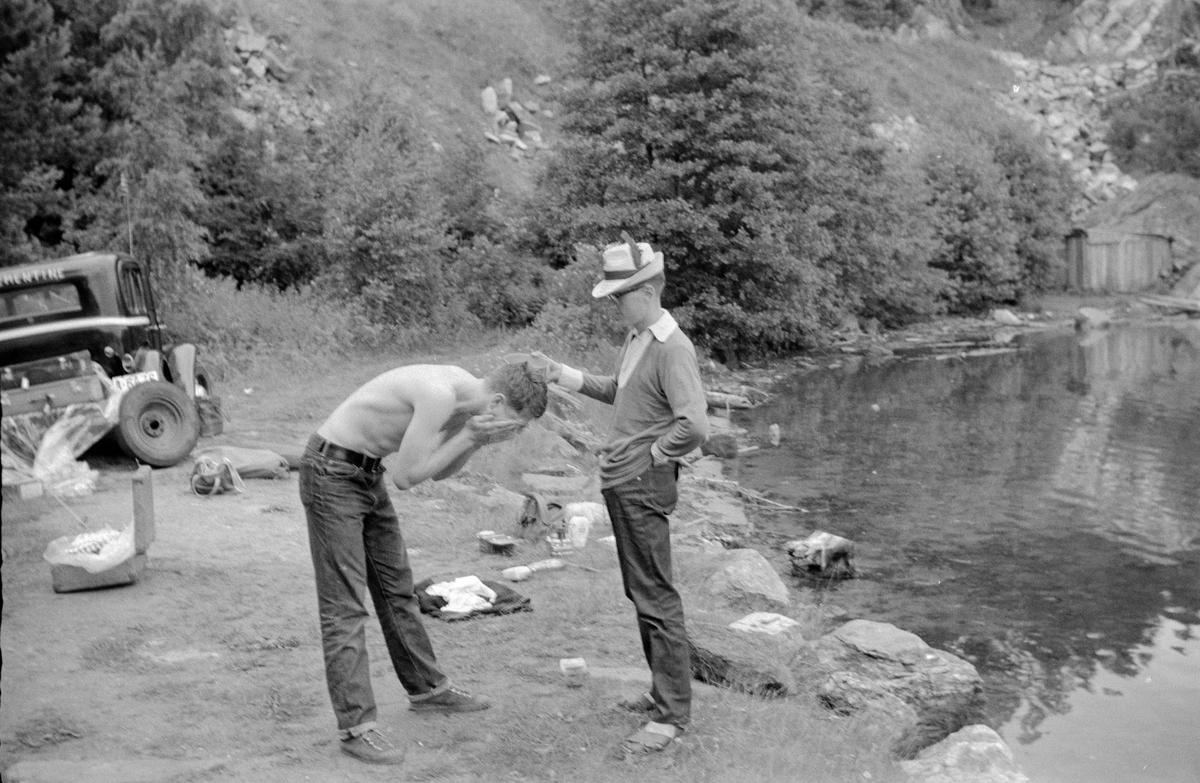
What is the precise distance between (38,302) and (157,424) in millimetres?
1987

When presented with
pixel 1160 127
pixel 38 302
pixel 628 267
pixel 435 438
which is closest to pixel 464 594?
pixel 435 438

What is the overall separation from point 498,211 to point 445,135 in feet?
32.3

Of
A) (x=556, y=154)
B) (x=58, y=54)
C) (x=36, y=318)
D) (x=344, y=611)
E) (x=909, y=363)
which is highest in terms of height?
(x=58, y=54)

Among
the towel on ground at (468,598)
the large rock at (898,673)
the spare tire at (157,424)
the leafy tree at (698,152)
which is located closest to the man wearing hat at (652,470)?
the large rock at (898,673)

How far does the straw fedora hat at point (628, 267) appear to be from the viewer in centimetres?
551

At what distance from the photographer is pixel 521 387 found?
5.40 m

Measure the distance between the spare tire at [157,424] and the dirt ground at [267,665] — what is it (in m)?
1.20

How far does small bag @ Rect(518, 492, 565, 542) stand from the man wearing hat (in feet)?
14.1

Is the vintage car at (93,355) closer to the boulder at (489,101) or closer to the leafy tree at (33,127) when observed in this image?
the leafy tree at (33,127)

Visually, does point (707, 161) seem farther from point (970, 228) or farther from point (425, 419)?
point (425, 419)

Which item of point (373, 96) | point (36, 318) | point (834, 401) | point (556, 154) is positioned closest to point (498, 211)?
point (556, 154)

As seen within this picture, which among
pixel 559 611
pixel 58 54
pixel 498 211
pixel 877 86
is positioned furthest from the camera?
pixel 877 86

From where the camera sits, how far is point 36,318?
12.8m

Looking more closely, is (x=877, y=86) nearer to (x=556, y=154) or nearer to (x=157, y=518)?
(x=556, y=154)
